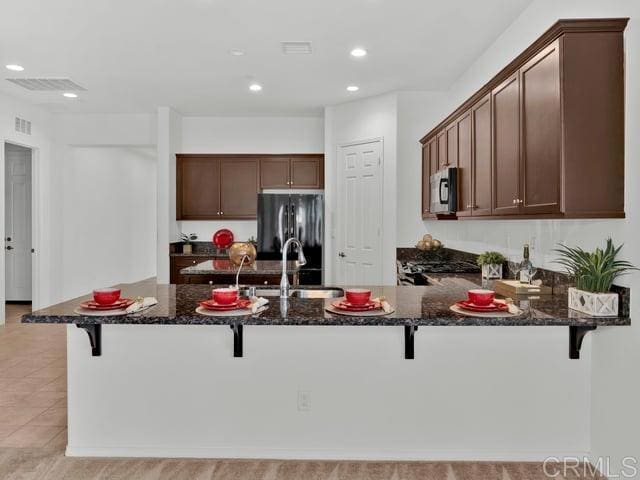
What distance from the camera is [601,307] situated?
7.31 feet

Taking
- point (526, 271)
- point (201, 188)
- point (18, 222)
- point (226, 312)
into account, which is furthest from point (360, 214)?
point (18, 222)

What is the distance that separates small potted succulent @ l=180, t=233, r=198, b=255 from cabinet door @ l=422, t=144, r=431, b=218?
11.2ft

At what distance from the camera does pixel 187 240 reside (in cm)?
720

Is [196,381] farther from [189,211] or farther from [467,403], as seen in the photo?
[189,211]

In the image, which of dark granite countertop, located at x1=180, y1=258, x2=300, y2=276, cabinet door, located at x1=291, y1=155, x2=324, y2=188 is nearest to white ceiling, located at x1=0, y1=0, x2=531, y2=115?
cabinet door, located at x1=291, y1=155, x2=324, y2=188

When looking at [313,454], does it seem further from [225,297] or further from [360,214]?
[360,214]

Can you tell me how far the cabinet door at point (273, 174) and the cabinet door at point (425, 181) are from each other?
2325 mm

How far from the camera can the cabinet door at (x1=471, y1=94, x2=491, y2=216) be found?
3.30m

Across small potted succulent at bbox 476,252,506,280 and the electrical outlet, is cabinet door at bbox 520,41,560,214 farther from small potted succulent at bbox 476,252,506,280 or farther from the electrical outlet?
the electrical outlet

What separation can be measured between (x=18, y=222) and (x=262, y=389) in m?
6.42

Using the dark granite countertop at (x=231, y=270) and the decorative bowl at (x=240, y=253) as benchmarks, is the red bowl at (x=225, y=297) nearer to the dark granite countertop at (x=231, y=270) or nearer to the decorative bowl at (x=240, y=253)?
the dark granite countertop at (x=231, y=270)

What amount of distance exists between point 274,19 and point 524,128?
6.78 feet

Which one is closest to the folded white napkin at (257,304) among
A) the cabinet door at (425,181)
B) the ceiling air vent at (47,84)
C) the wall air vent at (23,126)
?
the cabinet door at (425,181)

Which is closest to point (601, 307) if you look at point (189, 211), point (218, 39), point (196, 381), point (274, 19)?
point (196, 381)
